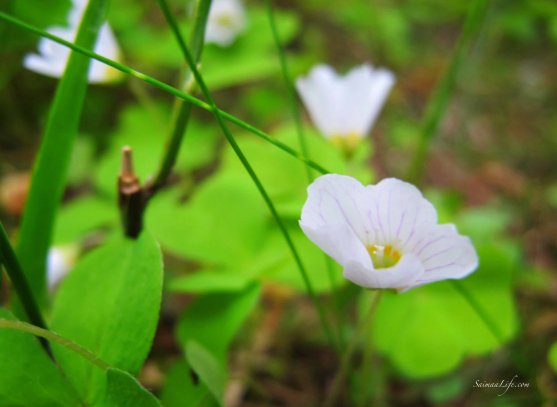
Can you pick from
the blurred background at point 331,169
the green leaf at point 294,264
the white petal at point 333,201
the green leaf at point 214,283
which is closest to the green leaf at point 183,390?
the blurred background at point 331,169

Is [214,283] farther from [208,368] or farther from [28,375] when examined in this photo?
[28,375]

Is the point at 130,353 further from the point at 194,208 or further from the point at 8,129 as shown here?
the point at 8,129

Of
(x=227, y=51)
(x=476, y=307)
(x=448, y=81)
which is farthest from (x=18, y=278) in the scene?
(x=227, y=51)

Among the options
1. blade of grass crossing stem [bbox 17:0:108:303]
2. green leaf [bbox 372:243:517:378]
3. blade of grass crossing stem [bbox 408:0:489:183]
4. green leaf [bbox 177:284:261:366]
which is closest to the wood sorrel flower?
blade of grass crossing stem [bbox 408:0:489:183]

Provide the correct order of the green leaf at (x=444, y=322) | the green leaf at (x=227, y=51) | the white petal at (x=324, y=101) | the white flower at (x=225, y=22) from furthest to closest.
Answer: the white flower at (x=225, y=22)
the green leaf at (x=227, y=51)
the white petal at (x=324, y=101)
the green leaf at (x=444, y=322)

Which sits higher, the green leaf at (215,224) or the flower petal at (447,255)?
the flower petal at (447,255)

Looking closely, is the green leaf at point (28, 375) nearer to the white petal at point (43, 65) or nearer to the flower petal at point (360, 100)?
the white petal at point (43, 65)
